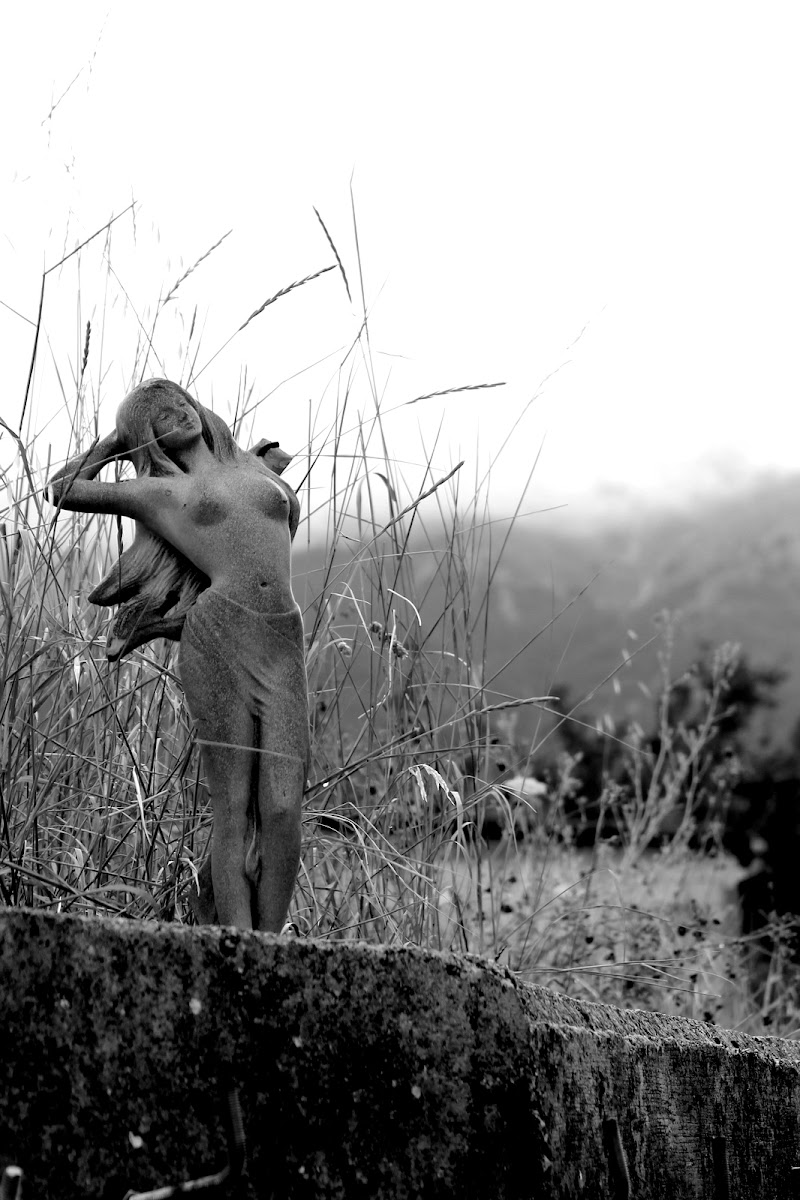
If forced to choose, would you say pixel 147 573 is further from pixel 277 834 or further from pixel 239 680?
pixel 277 834

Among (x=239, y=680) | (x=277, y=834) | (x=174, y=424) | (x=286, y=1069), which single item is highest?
(x=174, y=424)

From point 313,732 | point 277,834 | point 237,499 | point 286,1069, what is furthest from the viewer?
point 313,732

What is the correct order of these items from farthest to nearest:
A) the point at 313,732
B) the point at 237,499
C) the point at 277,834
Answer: the point at 313,732 < the point at 237,499 < the point at 277,834

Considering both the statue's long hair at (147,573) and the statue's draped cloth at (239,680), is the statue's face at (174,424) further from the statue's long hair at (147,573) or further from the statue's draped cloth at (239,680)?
the statue's draped cloth at (239,680)

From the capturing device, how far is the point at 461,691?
10.4 feet

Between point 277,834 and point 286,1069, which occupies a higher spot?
point 277,834

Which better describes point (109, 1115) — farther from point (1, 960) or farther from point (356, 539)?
point (356, 539)

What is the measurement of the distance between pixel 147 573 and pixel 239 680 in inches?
9.9

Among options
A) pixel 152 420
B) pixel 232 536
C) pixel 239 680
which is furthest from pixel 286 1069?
pixel 152 420

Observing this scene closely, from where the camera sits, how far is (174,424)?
2.19 metres

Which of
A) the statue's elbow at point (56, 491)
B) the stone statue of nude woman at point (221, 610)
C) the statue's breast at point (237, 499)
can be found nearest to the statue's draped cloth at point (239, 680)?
the stone statue of nude woman at point (221, 610)

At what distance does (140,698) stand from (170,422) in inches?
30.9

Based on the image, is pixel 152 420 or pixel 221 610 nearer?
pixel 221 610

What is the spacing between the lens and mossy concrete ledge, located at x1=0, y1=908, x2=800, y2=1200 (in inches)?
53.0
